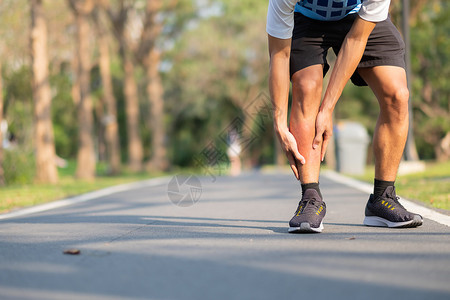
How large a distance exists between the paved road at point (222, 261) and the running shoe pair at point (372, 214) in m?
0.09

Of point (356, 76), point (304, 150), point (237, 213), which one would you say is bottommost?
point (237, 213)

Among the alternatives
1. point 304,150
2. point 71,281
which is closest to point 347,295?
point 71,281

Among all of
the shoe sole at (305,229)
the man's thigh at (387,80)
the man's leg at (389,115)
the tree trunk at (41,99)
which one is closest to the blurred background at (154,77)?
the tree trunk at (41,99)

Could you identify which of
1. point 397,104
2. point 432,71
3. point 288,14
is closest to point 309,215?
point 397,104

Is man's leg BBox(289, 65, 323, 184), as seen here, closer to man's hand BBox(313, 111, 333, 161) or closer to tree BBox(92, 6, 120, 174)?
man's hand BBox(313, 111, 333, 161)

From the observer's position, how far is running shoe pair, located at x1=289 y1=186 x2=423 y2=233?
161 inches

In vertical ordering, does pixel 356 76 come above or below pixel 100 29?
below

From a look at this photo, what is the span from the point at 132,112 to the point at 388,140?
73.8 feet

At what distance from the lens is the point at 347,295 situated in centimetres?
243

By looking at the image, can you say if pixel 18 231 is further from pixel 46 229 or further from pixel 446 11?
pixel 446 11

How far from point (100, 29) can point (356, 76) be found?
815 inches

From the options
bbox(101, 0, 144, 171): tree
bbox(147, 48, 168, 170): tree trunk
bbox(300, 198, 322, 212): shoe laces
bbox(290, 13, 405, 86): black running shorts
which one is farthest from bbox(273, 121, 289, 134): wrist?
bbox(147, 48, 168, 170): tree trunk

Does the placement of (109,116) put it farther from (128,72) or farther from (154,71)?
(154,71)

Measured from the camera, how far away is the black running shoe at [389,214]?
13.8ft
